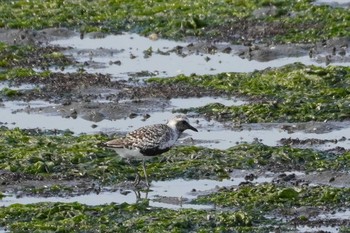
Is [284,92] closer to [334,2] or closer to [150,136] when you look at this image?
[150,136]

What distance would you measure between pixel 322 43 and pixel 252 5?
277cm

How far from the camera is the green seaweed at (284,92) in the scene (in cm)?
1761

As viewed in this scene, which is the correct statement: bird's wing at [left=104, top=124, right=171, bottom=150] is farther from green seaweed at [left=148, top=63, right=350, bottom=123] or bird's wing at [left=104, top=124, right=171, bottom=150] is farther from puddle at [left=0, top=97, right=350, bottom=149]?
green seaweed at [left=148, top=63, right=350, bottom=123]

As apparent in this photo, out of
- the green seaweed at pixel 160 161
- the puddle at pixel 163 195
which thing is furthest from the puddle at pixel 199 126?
the puddle at pixel 163 195

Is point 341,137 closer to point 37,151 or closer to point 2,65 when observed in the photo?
point 37,151

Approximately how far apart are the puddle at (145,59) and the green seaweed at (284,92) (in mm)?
880

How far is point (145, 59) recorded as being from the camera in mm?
22312

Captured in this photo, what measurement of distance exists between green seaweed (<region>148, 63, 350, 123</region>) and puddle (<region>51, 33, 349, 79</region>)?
2.89 feet

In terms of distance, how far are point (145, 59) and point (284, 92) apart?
3988mm

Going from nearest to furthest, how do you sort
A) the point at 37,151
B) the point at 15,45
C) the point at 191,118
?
the point at 37,151, the point at 191,118, the point at 15,45

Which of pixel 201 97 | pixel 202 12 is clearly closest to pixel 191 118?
pixel 201 97

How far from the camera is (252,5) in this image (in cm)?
2491

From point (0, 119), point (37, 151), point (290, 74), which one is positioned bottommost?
point (37, 151)

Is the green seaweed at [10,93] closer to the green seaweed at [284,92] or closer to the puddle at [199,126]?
the puddle at [199,126]
